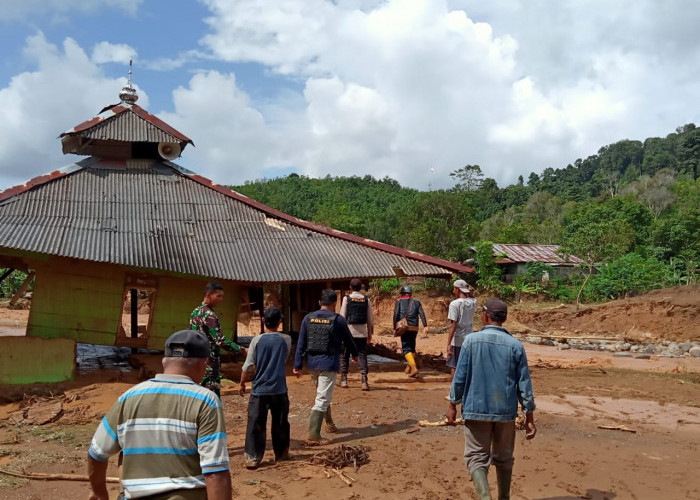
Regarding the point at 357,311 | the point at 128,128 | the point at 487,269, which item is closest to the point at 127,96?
the point at 128,128

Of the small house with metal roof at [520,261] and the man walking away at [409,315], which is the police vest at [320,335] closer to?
the man walking away at [409,315]

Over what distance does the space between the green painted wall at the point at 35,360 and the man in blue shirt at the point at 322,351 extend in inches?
219

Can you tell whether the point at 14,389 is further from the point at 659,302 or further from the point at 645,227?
the point at 645,227

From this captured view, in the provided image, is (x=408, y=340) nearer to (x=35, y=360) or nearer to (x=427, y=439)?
(x=427, y=439)

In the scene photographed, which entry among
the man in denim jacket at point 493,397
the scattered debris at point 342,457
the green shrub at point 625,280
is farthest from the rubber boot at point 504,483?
the green shrub at point 625,280

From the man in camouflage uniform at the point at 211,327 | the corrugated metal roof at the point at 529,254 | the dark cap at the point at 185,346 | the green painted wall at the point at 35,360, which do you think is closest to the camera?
the dark cap at the point at 185,346

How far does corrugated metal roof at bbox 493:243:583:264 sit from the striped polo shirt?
102ft

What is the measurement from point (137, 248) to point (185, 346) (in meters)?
8.88

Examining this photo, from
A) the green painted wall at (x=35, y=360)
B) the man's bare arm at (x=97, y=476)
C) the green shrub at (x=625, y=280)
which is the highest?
the green shrub at (x=625, y=280)

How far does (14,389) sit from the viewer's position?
9.88 meters

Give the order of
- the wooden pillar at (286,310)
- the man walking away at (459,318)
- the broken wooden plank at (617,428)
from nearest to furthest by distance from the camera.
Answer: the broken wooden plank at (617,428), the man walking away at (459,318), the wooden pillar at (286,310)

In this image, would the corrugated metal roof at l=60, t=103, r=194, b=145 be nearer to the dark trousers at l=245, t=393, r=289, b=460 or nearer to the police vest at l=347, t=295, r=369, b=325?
the police vest at l=347, t=295, r=369, b=325

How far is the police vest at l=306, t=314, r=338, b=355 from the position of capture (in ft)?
23.1

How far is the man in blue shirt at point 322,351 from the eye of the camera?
6.96 meters
